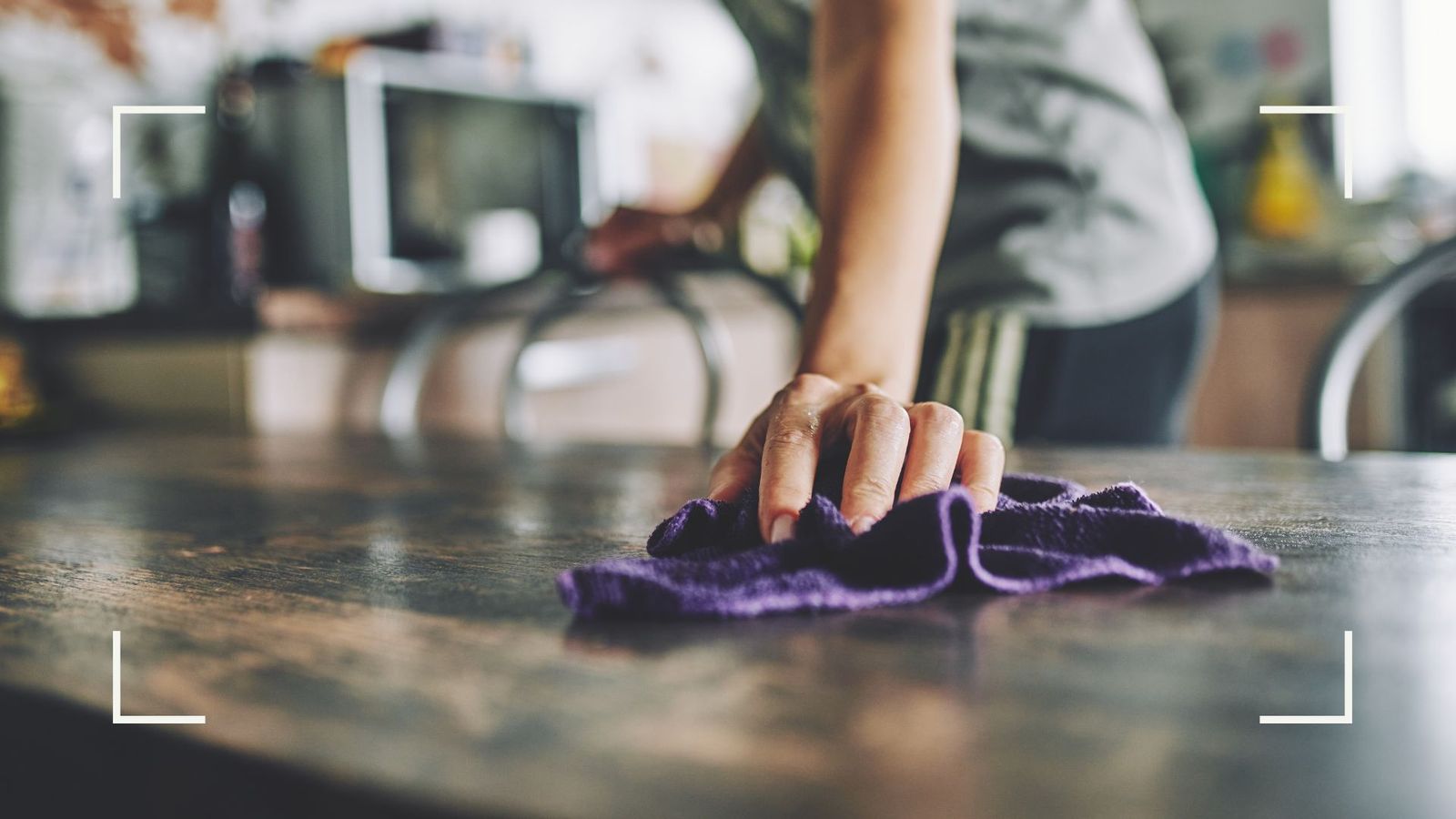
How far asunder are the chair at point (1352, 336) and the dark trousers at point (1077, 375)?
5.2 inches

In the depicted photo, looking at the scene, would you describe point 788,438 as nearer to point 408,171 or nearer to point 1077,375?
point 1077,375

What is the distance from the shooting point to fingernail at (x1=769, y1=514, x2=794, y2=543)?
1.38 ft

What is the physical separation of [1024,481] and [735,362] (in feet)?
5.62

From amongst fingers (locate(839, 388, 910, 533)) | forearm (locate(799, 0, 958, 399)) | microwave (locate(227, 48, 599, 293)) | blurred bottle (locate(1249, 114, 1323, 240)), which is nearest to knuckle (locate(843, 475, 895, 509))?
fingers (locate(839, 388, 910, 533))

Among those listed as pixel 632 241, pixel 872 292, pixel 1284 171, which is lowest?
pixel 872 292

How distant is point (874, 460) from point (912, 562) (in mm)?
91

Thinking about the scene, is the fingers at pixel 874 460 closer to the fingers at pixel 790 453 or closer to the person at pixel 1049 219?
the fingers at pixel 790 453

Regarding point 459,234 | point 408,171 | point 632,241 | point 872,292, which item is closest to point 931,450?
point 872,292

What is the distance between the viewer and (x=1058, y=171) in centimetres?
104

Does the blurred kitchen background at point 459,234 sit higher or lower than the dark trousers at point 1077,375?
higher

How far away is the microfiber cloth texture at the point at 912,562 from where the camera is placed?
1.13 ft

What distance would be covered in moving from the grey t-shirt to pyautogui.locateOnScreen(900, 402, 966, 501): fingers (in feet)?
1.92
